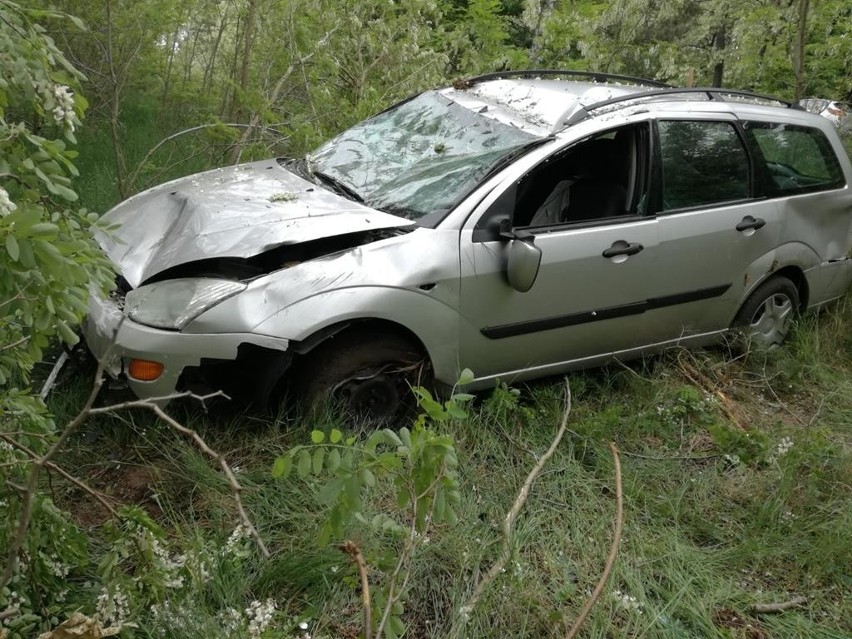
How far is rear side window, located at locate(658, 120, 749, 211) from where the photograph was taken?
4219 millimetres

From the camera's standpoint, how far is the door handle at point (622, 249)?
3.96 meters

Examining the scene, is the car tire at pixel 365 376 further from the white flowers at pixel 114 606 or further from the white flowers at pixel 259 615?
the white flowers at pixel 114 606

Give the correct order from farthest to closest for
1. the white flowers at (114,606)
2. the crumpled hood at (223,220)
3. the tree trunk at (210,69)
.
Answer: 1. the tree trunk at (210,69)
2. the crumpled hood at (223,220)
3. the white flowers at (114,606)

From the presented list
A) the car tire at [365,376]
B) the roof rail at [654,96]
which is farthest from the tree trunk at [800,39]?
the car tire at [365,376]

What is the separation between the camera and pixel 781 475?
3.63 metres

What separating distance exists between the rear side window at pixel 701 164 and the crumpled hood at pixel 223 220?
1524 millimetres

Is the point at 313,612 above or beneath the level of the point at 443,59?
beneath

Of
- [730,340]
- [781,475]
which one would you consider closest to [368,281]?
[781,475]

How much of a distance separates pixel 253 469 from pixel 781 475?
2.33 metres

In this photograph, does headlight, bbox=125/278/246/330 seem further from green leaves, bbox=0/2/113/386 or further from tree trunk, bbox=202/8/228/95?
tree trunk, bbox=202/8/228/95

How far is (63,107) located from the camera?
82.5 inches

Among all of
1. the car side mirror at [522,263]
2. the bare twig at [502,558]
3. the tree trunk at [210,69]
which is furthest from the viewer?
the tree trunk at [210,69]

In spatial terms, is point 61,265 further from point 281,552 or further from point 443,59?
point 443,59

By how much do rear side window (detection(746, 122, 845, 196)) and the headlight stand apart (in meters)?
3.15
